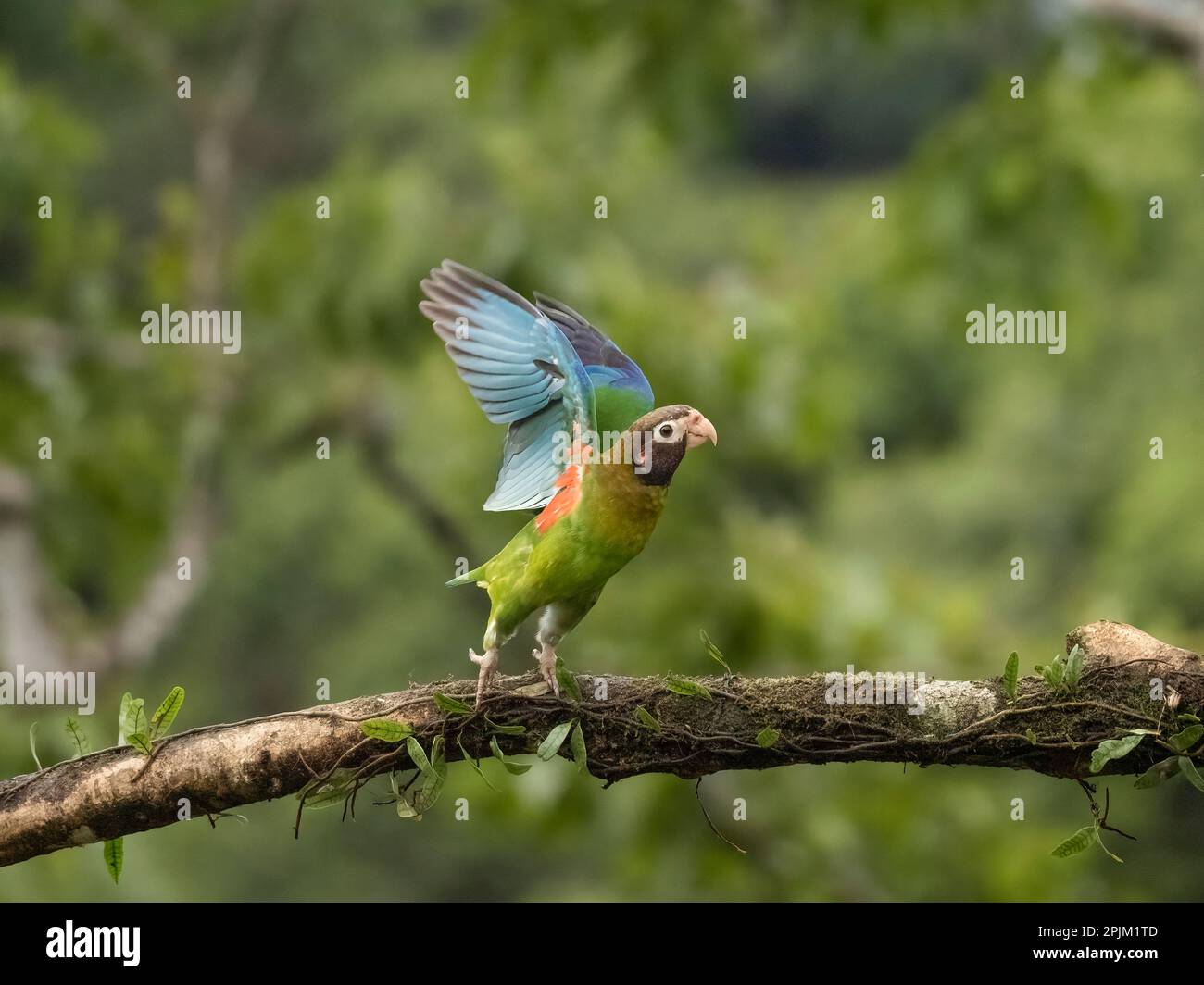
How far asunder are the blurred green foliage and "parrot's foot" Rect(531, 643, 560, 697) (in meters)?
3.28

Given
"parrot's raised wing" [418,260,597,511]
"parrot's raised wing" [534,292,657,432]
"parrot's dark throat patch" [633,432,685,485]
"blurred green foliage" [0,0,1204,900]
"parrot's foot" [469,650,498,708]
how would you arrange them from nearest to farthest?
1. "parrot's dark throat patch" [633,432,685,485]
2. "parrot's raised wing" [418,260,597,511]
3. "parrot's foot" [469,650,498,708]
4. "parrot's raised wing" [534,292,657,432]
5. "blurred green foliage" [0,0,1204,900]

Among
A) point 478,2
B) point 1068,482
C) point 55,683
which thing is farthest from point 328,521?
point 55,683

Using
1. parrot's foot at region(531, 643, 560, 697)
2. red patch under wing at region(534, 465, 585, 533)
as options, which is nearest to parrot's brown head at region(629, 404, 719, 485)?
red patch under wing at region(534, 465, 585, 533)

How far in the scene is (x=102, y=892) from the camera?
271 inches

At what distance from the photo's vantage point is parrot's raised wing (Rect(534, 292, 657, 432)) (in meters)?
2.70

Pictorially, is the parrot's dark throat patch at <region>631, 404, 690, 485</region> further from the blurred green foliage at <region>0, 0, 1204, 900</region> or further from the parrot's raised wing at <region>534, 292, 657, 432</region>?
the blurred green foliage at <region>0, 0, 1204, 900</region>

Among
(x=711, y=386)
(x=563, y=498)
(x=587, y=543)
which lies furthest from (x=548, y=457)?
(x=711, y=386)

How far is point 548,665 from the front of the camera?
2615 mm

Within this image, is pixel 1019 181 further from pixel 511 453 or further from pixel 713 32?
pixel 511 453

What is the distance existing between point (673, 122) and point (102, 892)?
4690 millimetres

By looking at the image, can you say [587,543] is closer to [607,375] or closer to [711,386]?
[607,375]

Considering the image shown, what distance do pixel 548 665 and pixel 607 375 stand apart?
0.55 m

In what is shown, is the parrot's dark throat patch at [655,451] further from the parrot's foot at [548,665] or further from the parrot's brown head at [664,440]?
the parrot's foot at [548,665]
